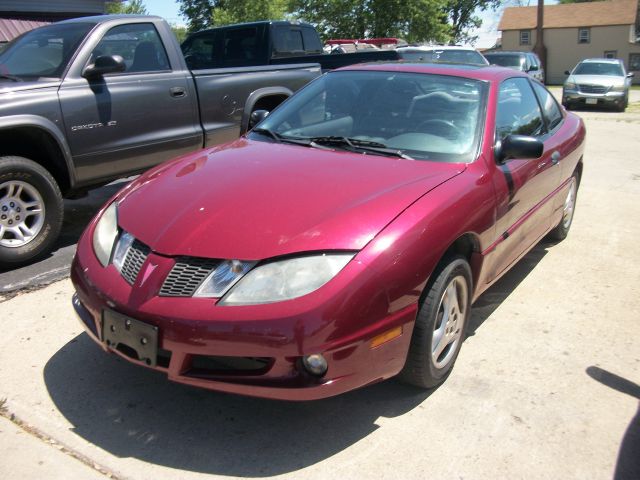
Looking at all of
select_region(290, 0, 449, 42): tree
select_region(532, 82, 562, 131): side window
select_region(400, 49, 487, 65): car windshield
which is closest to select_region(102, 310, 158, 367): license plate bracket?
select_region(532, 82, 562, 131): side window

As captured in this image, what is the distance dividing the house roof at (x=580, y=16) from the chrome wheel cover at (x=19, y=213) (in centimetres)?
5387

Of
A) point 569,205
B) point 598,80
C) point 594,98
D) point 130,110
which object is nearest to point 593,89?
point 594,98

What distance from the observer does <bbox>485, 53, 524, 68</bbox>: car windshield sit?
1855 cm

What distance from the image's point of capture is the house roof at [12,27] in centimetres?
1426

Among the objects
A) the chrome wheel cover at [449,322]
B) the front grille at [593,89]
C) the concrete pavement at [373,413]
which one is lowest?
the front grille at [593,89]

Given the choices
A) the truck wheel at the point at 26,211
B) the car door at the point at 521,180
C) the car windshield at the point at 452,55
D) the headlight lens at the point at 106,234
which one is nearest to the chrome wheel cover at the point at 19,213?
the truck wheel at the point at 26,211

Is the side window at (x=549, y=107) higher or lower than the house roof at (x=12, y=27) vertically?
lower

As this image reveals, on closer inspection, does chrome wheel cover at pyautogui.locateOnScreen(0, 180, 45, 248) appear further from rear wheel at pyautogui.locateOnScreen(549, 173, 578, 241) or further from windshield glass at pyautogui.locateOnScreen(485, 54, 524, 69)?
windshield glass at pyautogui.locateOnScreen(485, 54, 524, 69)

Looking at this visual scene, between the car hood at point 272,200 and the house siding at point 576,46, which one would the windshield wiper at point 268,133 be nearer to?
the car hood at point 272,200

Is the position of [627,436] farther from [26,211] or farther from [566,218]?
[26,211]

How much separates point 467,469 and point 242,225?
56.7 inches

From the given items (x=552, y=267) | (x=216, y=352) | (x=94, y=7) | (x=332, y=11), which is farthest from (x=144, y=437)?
(x=332, y=11)

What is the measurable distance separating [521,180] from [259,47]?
582cm

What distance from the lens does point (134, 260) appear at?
9.30 ft
